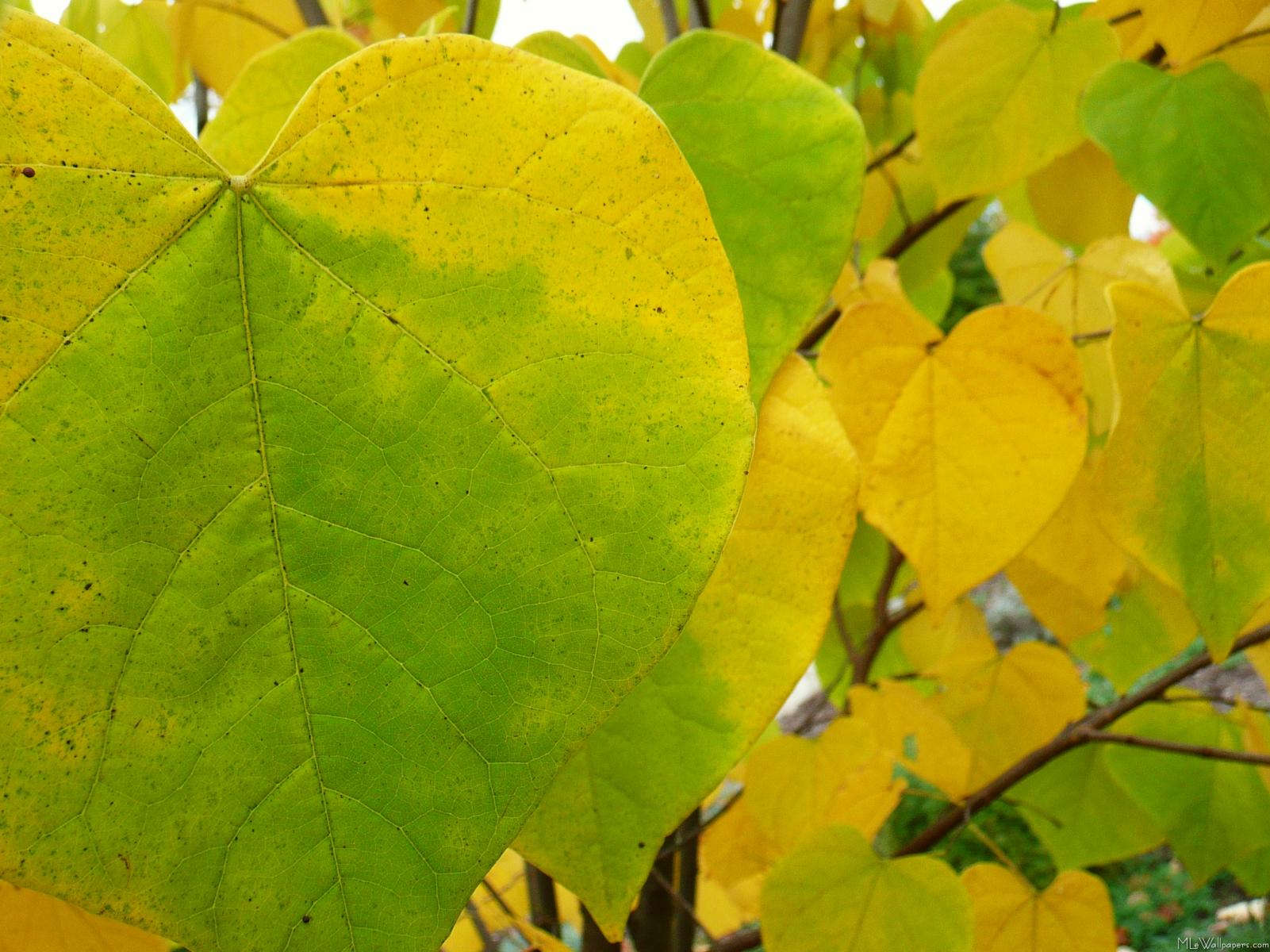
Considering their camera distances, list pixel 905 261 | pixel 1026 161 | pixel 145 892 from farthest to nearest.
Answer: pixel 905 261 < pixel 1026 161 < pixel 145 892

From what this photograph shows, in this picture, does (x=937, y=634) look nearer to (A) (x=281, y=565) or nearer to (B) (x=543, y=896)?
(B) (x=543, y=896)

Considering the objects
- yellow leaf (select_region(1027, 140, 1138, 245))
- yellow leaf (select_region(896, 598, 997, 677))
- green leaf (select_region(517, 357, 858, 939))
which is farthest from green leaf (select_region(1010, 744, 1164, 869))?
green leaf (select_region(517, 357, 858, 939))

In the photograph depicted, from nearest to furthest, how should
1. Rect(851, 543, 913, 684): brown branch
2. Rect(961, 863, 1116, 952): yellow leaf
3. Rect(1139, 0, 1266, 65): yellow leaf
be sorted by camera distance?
Rect(1139, 0, 1266, 65): yellow leaf
Rect(961, 863, 1116, 952): yellow leaf
Rect(851, 543, 913, 684): brown branch

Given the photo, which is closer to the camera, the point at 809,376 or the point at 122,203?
the point at 122,203

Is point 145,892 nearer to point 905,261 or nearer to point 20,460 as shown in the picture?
point 20,460

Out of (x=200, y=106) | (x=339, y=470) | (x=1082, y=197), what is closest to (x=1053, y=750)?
(x=1082, y=197)

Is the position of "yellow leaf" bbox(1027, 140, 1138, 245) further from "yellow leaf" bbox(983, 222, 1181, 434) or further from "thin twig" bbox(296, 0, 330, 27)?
"thin twig" bbox(296, 0, 330, 27)

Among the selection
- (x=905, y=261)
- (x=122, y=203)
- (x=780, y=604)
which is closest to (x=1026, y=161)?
(x=905, y=261)
